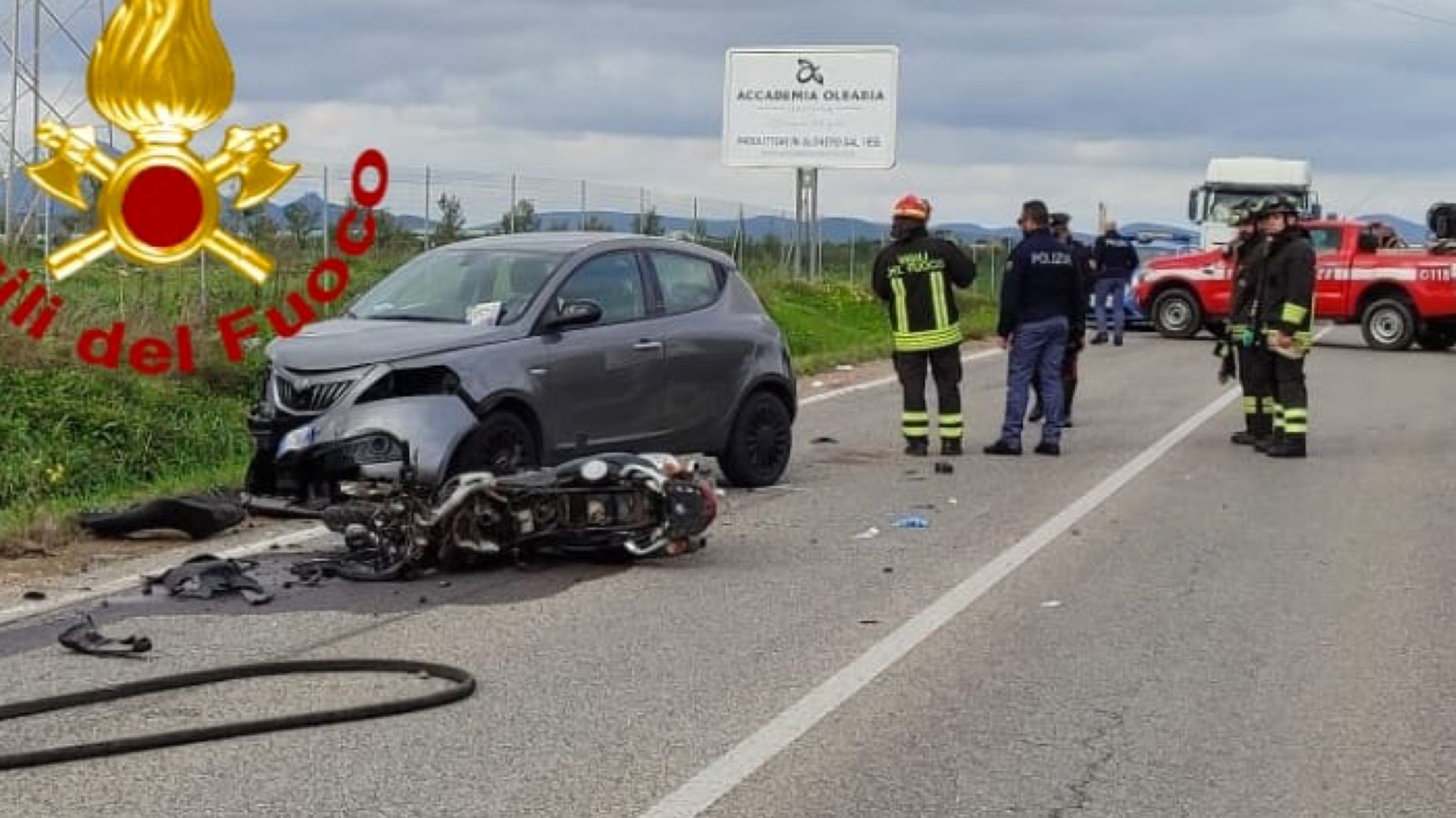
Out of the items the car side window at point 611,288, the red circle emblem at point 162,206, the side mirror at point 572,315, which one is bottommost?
the side mirror at point 572,315

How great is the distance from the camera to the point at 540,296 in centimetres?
1160

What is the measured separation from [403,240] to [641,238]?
16819 millimetres

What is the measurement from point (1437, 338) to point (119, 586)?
2540cm

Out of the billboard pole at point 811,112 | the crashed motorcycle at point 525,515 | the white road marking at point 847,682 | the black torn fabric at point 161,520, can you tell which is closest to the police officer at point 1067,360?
the white road marking at point 847,682

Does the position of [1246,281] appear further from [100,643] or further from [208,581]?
[100,643]

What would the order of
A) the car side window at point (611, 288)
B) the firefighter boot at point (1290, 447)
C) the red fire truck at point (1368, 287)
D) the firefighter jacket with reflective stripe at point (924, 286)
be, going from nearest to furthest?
1. the car side window at point (611, 288)
2. the firefighter jacket with reflective stripe at point (924, 286)
3. the firefighter boot at point (1290, 447)
4. the red fire truck at point (1368, 287)

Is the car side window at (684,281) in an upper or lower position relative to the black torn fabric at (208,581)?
upper

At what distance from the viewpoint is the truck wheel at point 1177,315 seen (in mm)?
32094

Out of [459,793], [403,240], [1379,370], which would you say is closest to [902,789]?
[459,793]

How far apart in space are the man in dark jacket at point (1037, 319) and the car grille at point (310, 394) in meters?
6.07

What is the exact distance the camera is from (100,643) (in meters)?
7.83

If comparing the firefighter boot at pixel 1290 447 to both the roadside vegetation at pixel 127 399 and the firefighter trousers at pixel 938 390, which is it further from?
the roadside vegetation at pixel 127 399

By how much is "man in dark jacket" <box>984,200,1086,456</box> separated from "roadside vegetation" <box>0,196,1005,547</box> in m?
5.50

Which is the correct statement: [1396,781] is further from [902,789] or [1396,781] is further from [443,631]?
[443,631]
